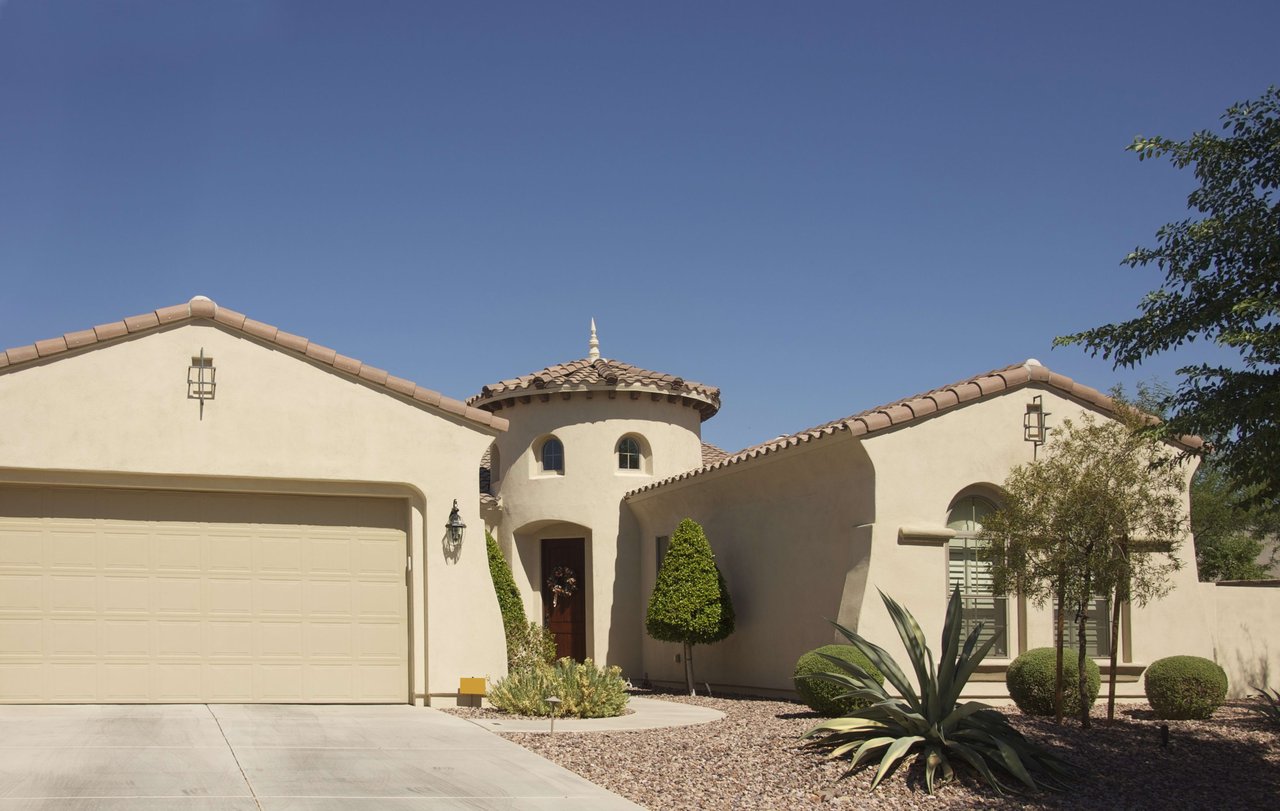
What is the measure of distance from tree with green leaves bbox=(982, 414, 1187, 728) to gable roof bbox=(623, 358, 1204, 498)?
1998 millimetres

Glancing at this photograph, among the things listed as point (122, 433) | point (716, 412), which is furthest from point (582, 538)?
point (122, 433)

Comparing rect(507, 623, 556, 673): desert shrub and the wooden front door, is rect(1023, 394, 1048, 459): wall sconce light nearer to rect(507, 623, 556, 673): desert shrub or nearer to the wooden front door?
rect(507, 623, 556, 673): desert shrub

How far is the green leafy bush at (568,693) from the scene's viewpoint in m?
14.7

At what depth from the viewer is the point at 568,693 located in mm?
14695

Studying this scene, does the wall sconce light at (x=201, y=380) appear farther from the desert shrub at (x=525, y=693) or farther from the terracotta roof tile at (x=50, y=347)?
the desert shrub at (x=525, y=693)

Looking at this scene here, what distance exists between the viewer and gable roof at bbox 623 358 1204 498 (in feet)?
52.9

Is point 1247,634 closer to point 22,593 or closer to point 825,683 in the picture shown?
point 825,683

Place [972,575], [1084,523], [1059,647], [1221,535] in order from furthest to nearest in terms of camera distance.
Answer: [1221,535], [972,575], [1059,647], [1084,523]

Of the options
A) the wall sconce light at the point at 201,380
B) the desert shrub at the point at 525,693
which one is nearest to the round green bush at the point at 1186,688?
the desert shrub at the point at 525,693

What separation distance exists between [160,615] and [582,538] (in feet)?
29.6

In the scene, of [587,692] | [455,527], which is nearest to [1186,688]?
[587,692]

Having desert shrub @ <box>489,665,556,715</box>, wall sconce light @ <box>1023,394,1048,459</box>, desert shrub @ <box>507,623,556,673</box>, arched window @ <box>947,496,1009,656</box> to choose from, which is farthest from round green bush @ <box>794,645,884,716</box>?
desert shrub @ <box>507,623,556,673</box>

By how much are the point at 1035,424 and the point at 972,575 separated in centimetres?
220

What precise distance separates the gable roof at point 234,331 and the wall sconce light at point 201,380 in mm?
487
